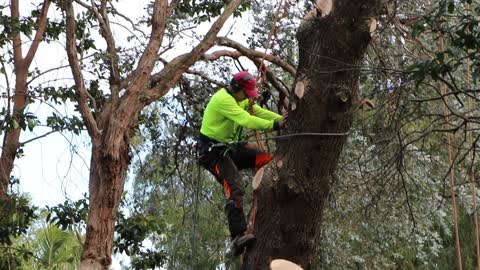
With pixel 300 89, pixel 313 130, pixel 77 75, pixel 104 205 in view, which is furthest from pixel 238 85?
pixel 77 75

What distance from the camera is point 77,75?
28.7ft

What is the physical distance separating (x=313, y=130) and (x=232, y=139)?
58.7 inches

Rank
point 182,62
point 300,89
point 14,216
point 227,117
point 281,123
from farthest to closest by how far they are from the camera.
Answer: point 182,62
point 14,216
point 227,117
point 281,123
point 300,89

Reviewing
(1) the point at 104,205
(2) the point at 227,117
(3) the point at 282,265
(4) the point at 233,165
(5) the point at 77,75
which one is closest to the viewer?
(3) the point at 282,265

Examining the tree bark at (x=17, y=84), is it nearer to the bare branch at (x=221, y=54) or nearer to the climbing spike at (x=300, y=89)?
the bare branch at (x=221, y=54)

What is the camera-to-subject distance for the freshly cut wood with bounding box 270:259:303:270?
4.92m

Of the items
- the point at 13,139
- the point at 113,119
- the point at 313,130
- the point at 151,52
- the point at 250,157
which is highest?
the point at 151,52

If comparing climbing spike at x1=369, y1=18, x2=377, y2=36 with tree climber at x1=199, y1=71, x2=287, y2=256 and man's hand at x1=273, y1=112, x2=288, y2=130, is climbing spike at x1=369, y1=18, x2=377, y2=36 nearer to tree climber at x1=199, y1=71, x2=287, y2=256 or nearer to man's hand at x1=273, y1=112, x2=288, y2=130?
man's hand at x1=273, y1=112, x2=288, y2=130

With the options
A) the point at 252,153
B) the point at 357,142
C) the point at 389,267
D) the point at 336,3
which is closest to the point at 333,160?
the point at 336,3

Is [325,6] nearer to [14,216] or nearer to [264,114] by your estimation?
[264,114]

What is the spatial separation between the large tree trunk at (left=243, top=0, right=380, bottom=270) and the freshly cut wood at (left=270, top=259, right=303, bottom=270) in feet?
0.37

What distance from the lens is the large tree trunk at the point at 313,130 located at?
505 centimetres

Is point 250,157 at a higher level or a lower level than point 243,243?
higher

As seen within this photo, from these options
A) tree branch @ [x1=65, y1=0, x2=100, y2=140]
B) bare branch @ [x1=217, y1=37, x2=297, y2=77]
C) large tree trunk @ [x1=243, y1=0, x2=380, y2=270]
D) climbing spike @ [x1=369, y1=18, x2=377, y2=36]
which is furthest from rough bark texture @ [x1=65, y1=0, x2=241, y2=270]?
climbing spike @ [x1=369, y1=18, x2=377, y2=36]
